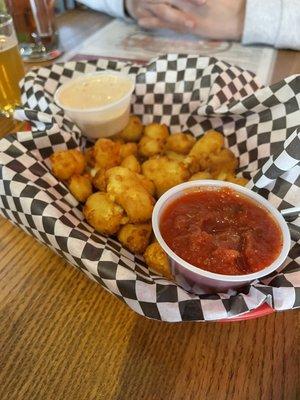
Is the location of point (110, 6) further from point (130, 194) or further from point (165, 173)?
point (130, 194)

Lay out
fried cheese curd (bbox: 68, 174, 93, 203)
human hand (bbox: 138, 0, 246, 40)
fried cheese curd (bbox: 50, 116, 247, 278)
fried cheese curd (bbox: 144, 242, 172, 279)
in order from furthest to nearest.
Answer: human hand (bbox: 138, 0, 246, 40), fried cheese curd (bbox: 68, 174, 93, 203), fried cheese curd (bbox: 50, 116, 247, 278), fried cheese curd (bbox: 144, 242, 172, 279)

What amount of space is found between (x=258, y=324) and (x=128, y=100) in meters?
0.87

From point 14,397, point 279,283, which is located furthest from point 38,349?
point 279,283

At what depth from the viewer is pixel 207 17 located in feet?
6.46

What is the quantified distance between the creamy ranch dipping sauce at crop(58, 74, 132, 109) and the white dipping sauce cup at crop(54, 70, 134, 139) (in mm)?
22

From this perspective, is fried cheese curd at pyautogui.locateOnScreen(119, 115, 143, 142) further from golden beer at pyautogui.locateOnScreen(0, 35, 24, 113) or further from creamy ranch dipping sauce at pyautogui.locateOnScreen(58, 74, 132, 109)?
golden beer at pyautogui.locateOnScreen(0, 35, 24, 113)

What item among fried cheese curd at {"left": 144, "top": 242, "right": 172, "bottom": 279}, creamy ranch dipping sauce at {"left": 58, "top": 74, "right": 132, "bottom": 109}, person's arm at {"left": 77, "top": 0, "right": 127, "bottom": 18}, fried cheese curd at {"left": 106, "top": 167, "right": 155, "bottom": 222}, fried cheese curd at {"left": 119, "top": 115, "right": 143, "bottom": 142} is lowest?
fried cheese curd at {"left": 144, "top": 242, "right": 172, "bottom": 279}

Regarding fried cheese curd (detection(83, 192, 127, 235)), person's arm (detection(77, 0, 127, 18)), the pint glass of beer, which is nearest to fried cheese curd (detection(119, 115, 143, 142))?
fried cheese curd (detection(83, 192, 127, 235))

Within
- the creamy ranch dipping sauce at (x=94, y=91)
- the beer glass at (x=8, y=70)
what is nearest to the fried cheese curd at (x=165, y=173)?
the creamy ranch dipping sauce at (x=94, y=91)

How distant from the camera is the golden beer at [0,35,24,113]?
1.43m

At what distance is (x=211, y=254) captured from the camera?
79 centimetres

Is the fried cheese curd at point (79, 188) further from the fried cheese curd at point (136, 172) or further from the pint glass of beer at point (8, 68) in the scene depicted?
the pint glass of beer at point (8, 68)

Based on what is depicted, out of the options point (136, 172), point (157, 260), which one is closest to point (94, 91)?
point (136, 172)

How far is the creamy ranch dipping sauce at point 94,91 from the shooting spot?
1322 mm
